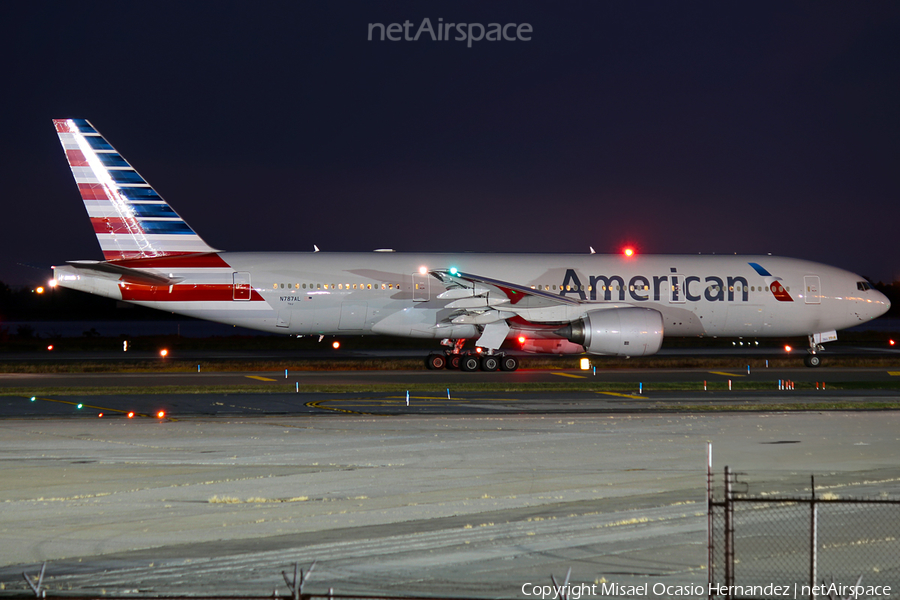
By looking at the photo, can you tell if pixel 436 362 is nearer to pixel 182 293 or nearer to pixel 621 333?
pixel 621 333

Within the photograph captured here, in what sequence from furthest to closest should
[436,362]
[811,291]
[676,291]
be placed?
[811,291] → [676,291] → [436,362]

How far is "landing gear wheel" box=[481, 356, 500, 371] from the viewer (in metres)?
26.2

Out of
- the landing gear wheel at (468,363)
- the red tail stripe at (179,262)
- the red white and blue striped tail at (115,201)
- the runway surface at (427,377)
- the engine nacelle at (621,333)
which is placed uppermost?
the red white and blue striped tail at (115,201)

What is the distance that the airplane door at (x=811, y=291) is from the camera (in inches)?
1130

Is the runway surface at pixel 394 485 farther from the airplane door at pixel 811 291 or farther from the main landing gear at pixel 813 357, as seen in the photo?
the airplane door at pixel 811 291

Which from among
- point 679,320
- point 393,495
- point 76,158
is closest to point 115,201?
point 76,158

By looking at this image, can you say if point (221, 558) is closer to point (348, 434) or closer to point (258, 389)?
point (348, 434)

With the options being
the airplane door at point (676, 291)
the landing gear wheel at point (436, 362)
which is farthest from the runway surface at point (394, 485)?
the airplane door at point (676, 291)

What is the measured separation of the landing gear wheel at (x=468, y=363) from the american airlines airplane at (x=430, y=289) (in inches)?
1.4

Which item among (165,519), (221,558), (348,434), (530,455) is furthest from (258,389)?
(221,558)

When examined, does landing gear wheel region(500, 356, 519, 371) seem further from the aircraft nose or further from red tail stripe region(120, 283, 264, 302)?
the aircraft nose

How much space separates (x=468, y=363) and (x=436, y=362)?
127cm

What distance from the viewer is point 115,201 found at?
26.1 m

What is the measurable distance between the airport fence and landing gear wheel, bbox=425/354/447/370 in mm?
18190
